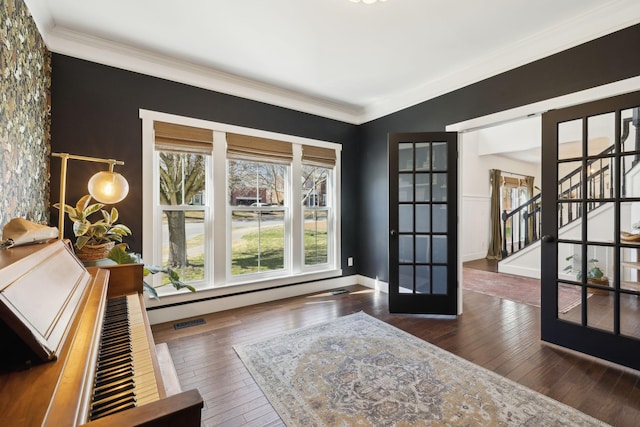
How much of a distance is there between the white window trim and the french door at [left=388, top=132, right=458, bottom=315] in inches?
45.2

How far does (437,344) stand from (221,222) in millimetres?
2510

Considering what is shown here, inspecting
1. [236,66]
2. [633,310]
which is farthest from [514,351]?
[236,66]

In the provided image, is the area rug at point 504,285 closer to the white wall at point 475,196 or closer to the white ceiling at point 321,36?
the white wall at point 475,196

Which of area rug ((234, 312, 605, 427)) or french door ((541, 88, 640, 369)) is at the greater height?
french door ((541, 88, 640, 369))

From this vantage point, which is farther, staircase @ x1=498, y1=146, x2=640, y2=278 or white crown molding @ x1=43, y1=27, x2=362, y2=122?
white crown molding @ x1=43, y1=27, x2=362, y2=122

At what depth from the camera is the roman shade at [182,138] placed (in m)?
2.94

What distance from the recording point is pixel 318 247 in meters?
4.26

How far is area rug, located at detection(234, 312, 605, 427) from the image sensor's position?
1.64 metres

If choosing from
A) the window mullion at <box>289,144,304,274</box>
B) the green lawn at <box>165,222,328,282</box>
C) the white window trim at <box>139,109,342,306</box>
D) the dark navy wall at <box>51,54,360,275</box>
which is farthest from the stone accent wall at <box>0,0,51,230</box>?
the window mullion at <box>289,144,304,274</box>

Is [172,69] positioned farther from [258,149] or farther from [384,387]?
[384,387]

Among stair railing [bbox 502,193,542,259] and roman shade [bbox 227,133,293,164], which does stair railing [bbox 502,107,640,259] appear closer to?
roman shade [bbox 227,133,293,164]

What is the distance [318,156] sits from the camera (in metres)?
4.06

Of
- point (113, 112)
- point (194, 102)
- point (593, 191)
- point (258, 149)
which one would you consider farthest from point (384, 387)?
point (113, 112)

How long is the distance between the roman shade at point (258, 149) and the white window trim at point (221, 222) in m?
0.06
